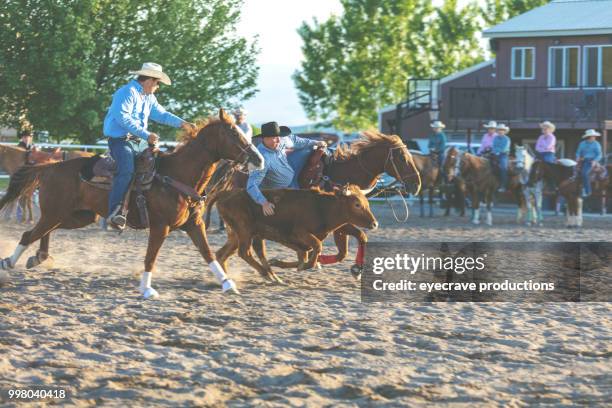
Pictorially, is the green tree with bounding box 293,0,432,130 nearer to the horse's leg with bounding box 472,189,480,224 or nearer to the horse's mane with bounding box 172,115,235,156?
the horse's leg with bounding box 472,189,480,224

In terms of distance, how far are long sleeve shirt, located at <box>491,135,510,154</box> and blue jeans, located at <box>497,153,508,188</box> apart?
0.31ft

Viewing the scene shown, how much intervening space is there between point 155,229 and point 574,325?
407cm

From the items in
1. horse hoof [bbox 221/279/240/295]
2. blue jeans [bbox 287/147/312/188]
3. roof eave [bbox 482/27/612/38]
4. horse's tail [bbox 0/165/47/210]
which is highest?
roof eave [bbox 482/27/612/38]

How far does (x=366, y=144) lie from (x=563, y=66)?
2338 centimetres

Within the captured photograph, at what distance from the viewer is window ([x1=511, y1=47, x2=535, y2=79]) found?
36.1m

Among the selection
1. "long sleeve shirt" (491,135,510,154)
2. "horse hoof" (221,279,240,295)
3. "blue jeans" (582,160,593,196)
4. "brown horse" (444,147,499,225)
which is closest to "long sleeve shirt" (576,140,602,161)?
"blue jeans" (582,160,593,196)

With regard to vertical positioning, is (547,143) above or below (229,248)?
above

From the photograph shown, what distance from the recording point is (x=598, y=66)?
34969mm

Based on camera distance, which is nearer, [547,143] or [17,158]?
[17,158]

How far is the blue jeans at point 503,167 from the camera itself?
25.2 metres

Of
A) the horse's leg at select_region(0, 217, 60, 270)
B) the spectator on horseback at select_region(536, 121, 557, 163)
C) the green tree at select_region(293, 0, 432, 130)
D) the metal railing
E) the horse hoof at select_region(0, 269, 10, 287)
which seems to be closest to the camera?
the horse hoof at select_region(0, 269, 10, 287)

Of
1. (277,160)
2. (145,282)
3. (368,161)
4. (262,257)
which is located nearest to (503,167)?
(368,161)

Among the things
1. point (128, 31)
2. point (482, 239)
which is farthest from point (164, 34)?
point (482, 239)

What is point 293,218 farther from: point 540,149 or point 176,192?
point 540,149
